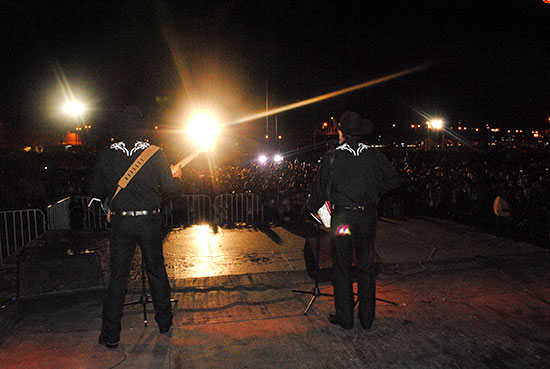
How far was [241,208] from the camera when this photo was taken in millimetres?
10070

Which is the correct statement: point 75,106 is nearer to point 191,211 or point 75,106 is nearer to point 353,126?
point 191,211

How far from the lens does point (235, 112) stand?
1113 inches

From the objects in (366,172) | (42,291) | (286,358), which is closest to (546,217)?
(366,172)

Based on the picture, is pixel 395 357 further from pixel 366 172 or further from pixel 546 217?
pixel 546 217

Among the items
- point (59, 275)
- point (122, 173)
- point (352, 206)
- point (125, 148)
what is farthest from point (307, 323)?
point (59, 275)

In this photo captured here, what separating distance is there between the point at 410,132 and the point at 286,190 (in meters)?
42.9

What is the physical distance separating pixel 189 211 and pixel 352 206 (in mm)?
6860

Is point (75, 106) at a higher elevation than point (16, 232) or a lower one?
higher

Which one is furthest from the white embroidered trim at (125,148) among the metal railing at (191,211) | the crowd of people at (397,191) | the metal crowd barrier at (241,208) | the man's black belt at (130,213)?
the metal crowd barrier at (241,208)

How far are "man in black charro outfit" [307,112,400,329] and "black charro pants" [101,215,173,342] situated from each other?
1.64 m

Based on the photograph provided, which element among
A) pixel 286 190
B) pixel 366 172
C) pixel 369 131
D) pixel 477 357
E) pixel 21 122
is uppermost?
pixel 21 122

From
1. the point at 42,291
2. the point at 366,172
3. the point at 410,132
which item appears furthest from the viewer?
the point at 410,132

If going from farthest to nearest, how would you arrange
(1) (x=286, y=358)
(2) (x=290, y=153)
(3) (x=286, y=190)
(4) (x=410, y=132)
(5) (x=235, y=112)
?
(4) (x=410, y=132)
(2) (x=290, y=153)
(5) (x=235, y=112)
(3) (x=286, y=190)
(1) (x=286, y=358)

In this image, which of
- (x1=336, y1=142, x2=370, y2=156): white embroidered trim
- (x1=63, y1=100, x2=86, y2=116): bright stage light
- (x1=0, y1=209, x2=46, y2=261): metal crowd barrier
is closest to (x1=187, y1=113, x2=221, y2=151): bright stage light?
(x1=336, y1=142, x2=370, y2=156): white embroidered trim
